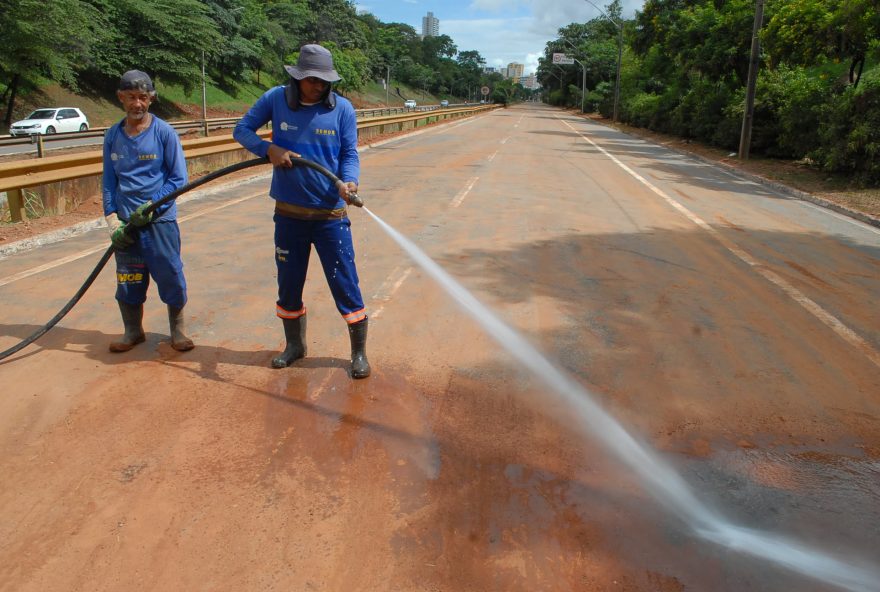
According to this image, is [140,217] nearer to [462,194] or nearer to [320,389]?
[320,389]

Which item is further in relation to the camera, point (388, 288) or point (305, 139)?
point (388, 288)

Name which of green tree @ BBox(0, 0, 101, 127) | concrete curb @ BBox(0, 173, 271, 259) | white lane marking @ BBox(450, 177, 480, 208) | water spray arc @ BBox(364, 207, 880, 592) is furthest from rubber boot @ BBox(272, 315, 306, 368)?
green tree @ BBox(0, 0, 101, 127)

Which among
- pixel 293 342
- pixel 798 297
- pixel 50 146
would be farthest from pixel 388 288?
pixel 50 146

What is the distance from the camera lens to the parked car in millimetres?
27109

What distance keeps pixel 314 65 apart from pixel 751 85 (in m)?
19.6

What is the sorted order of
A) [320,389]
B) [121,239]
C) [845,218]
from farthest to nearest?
[845,218], [121,239], [320,389]

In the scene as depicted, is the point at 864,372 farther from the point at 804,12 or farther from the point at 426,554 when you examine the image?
the point at 804,12

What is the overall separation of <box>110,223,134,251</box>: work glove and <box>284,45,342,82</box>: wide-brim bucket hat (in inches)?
59.3

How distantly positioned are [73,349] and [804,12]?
2024 centimetres

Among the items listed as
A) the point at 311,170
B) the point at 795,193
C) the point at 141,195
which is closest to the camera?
the point at 311,170

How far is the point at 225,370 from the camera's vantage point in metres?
4.50

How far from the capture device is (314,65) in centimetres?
392

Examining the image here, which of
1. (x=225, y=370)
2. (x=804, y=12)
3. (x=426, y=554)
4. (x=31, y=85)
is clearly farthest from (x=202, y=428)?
(x=31, y=85)

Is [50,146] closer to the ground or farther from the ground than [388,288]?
closer to the ground
